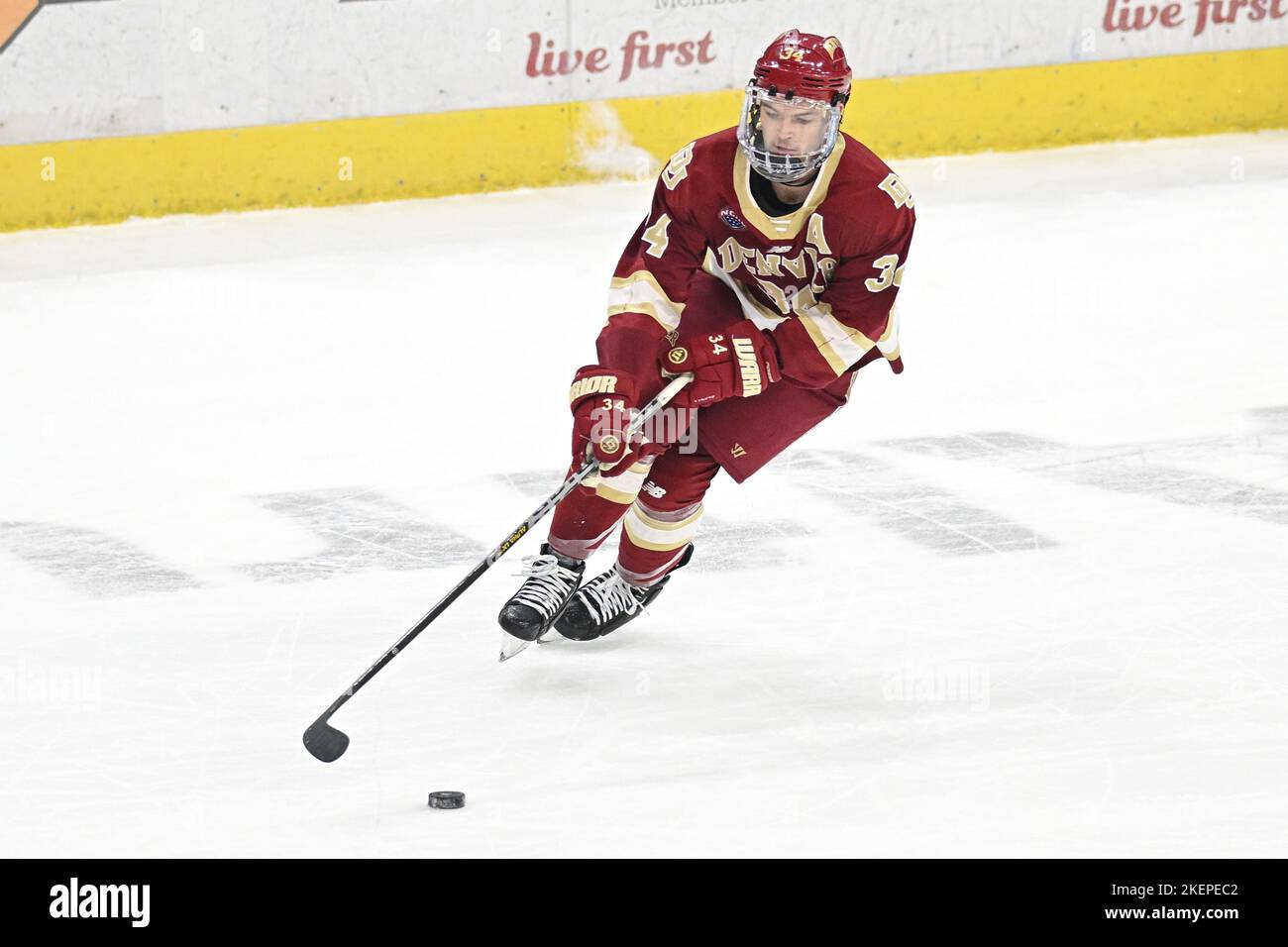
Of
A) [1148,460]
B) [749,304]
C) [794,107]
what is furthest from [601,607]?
[1148,460]

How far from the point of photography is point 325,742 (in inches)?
119

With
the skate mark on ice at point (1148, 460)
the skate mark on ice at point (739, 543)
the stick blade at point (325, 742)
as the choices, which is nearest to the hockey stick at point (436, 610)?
the stick blade at point (325, 742)

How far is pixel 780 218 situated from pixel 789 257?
77 mm

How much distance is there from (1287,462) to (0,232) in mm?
4156

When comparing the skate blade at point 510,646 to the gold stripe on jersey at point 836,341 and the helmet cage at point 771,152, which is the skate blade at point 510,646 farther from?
the helmet cage at point 771,152

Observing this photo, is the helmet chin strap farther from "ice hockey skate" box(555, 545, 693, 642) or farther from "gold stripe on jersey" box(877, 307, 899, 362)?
"ice hockey skate" box(555, 545, 693, 642)

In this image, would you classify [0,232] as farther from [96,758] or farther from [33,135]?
[96,758]

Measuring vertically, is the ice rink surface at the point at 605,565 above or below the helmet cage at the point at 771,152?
below

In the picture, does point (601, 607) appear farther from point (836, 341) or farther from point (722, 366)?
point (836, 341)

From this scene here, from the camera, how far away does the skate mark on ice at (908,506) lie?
4.16 m

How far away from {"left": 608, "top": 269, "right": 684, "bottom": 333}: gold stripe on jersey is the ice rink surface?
0.56 meters

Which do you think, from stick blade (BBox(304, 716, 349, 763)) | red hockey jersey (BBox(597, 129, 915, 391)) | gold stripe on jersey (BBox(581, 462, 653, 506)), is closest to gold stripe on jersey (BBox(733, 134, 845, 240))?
red hockey jersey (BBox(597, 129, 915, 391))

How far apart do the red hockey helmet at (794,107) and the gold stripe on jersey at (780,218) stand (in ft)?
0.17

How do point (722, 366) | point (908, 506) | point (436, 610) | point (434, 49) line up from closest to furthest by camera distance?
1. point (436, 610)
2. point (722, 366)
3. point (908, 506)
4. point (434, 49)
